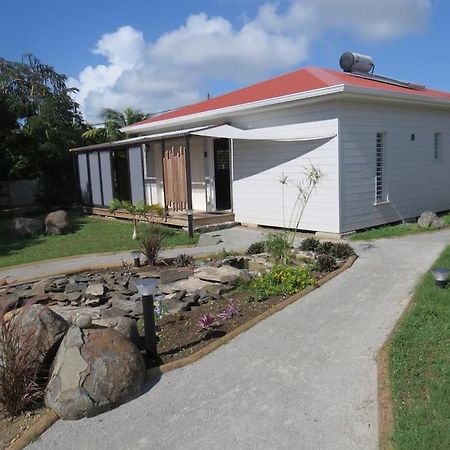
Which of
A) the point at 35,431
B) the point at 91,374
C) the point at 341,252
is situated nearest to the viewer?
the point at 35,431

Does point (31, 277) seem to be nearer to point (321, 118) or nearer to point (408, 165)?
point (321, 118)

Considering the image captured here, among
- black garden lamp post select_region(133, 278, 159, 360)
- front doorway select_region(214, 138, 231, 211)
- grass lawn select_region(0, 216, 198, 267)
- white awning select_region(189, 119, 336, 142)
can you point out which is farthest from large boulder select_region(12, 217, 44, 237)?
black garden lamp post select_region(133, 278, 159, 360)

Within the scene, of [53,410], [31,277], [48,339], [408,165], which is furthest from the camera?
[408,165]

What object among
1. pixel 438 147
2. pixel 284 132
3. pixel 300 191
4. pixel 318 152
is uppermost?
pixel 284 132

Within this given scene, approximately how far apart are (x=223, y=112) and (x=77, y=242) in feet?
17.8

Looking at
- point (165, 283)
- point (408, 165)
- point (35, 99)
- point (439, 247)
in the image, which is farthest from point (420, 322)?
point (35, 99)

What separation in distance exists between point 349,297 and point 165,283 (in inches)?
117

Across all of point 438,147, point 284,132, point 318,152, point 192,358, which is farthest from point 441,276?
point 438,147

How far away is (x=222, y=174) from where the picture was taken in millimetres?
15461

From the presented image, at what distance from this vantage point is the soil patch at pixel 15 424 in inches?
147

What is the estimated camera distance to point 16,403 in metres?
4.02

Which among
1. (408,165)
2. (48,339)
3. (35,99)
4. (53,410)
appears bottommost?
(53,410)

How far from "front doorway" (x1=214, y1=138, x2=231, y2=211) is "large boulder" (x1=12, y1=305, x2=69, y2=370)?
11071 mm

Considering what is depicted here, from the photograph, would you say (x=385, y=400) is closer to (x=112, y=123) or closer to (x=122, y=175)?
(x=122, y=175)
